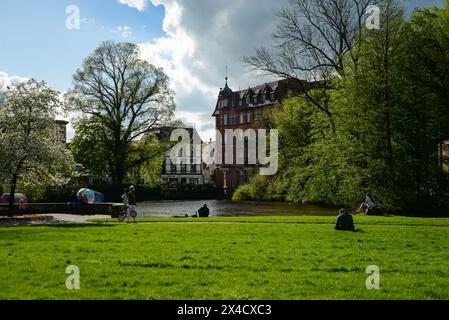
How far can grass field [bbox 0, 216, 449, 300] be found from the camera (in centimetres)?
879

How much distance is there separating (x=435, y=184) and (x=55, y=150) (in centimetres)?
2833

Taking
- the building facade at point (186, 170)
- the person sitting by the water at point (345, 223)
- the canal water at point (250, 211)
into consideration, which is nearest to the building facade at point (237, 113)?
the building facade at point (186, 170)

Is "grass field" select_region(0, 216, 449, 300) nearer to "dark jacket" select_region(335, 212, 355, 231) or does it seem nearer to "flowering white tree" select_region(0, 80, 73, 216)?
"dark jacket" select_region(335, 212, 355, 231)

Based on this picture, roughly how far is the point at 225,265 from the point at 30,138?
2366 centimetres

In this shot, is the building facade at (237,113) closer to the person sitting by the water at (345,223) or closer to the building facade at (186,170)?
the building facade at (186,170)

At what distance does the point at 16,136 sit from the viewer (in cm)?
3081

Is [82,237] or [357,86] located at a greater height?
[357,86]

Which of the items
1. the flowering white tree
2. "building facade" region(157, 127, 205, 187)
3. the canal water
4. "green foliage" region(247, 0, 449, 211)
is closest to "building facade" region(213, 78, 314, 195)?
"building facade" region(157, 127, 205, 187)

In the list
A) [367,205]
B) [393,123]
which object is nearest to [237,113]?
[393,123]

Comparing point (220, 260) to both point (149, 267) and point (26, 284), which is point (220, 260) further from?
point (26, 284)

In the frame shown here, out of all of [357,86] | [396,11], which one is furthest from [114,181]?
[396,11]

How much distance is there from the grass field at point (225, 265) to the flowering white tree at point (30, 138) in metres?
13.0

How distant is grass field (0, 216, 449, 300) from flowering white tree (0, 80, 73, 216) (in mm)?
13035

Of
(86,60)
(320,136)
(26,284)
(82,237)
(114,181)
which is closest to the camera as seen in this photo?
(26,284)
